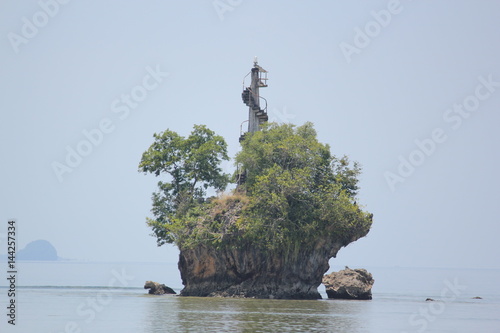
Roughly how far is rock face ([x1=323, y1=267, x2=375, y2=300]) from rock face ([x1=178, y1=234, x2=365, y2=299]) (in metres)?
2.60

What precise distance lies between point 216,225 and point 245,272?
4439 mm

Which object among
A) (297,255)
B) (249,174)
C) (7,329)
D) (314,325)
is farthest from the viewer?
(249,174)

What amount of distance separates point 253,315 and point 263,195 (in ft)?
55.1

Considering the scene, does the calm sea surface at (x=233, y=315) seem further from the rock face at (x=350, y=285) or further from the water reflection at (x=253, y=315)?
the rock face at (x=350, y=285)

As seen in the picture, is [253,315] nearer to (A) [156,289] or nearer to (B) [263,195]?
(B) [263,195]

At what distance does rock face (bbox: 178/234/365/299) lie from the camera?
58531 mm

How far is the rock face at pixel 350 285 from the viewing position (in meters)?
60.9

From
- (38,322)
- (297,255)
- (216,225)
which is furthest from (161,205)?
(38,322)

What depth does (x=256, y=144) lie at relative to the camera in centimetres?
6188

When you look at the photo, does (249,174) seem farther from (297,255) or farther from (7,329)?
(7,329)

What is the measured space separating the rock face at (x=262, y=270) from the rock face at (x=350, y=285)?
2.60 meters

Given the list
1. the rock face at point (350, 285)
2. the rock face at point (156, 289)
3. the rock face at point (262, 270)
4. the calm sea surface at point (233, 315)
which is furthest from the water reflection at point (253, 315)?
the rock face at point (156, 289)

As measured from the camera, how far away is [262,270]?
2329 inches

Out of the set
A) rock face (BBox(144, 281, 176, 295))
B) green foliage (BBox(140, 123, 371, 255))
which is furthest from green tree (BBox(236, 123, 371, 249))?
rock face (BBox(144, 281, 176, 295))
